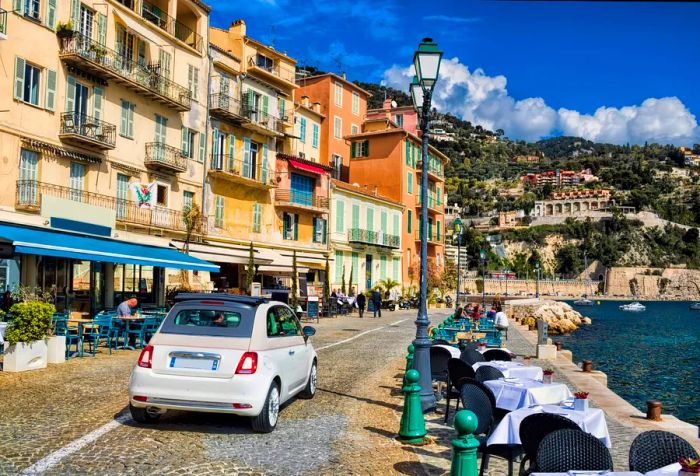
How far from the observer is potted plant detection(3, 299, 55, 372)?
38.0 feet

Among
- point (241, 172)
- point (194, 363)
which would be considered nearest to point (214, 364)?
point (194, 363)

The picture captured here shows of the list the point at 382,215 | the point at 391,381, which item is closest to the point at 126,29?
the point at 391,381

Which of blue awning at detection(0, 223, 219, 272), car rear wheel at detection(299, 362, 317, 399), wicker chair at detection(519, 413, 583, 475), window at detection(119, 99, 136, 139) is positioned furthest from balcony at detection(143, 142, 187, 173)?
wicker chair at detection(519, 413, 583, 475)

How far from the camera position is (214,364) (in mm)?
7039

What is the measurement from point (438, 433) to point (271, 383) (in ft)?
8.08

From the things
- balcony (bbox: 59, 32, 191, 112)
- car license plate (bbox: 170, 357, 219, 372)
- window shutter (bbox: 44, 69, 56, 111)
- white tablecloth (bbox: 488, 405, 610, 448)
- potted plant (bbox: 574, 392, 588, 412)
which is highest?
Answer: balcony (bbox: 59, 32, 191, 112)

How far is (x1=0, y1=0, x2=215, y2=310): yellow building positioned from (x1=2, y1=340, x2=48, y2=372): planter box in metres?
3.98

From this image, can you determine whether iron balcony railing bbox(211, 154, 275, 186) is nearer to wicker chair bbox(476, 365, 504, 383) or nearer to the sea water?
the sea water

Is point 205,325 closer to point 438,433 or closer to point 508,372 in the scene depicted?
point 438,433

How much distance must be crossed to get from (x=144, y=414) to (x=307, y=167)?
30806 millimetres

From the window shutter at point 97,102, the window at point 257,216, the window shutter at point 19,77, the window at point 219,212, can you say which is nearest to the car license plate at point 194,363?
the window shutter at point 19,77

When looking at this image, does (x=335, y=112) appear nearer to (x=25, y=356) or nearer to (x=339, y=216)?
(x=339, y=216)

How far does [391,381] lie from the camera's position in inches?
481

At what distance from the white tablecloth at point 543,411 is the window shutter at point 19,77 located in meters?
19.7
